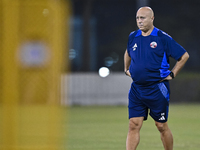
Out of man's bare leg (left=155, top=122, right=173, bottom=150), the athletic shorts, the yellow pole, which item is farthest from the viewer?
man's bare leg (left=155, top=122, right=173, bottom=150)

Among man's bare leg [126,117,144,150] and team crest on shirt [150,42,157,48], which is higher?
team crest on shirt [150,42,157,48]

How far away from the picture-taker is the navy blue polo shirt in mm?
6844

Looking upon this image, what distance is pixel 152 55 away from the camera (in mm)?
6840

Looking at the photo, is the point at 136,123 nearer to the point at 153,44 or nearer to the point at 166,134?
the point at 166,134

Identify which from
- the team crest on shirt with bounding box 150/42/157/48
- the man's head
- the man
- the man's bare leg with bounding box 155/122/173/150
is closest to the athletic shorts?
the man

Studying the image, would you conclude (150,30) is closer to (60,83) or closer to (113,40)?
(60,83)

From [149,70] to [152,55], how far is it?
0.66 feet

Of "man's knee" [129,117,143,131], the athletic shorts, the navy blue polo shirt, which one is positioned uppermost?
the navy blue polo shirt

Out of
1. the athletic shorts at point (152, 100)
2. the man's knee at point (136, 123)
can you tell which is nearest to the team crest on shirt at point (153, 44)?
the athletic shorts at point (152, 100)

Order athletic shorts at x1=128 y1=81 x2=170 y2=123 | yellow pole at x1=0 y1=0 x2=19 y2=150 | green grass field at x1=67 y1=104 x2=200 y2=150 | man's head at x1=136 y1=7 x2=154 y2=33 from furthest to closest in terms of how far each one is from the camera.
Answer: green grass field at x1=67 y1=104 x2=200 y2=150
athletic shorts at x1=128 y1=81 x2=170 y2=123
man's head at x1=136 y1=7 x2=154 y2=33
yellow pole at x1=0 y1=0 x2=19 y2=150

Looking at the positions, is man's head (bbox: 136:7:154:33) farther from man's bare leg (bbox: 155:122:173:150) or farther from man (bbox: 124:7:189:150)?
man's bare leg (bbox: 155:122:173:150)

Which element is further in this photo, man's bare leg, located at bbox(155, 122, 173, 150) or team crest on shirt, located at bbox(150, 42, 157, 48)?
man's bare leg, located at bbox(155, 122, 173, 150)

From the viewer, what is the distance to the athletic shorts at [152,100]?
22.7ft

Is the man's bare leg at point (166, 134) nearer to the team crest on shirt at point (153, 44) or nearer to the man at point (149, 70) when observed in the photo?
the man at point (149, 70)
